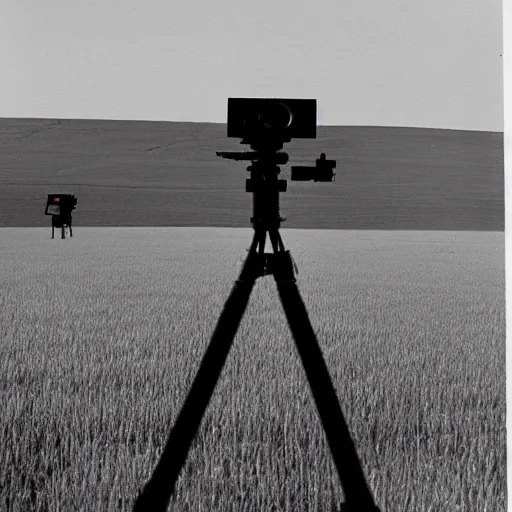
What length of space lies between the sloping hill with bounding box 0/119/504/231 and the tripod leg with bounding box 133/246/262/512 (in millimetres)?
29404

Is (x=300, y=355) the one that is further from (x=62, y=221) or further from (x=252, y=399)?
(x=62, y=221)

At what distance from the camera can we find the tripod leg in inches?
98.0

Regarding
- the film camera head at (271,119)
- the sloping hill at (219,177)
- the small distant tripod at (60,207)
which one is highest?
the sloping hill at (219,177)

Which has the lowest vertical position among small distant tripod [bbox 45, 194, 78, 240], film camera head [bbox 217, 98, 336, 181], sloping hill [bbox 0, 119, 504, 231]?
film camera head [bbox 217, 98, 336, 181]

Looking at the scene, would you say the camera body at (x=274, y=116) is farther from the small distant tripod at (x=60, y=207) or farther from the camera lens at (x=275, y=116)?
the small distant tripod at (x=60, y=207)

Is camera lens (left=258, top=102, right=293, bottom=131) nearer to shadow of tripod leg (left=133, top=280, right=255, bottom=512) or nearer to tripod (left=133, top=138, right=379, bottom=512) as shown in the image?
tripod (left=133, top=138, right=379, bottom=512)

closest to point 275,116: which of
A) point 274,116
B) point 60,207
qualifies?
point 274,116

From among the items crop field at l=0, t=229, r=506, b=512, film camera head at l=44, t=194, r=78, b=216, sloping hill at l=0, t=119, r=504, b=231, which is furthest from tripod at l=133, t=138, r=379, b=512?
sloping hill at l=0, t=119, r=504, b=231

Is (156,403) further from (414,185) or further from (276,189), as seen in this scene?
(414,185)

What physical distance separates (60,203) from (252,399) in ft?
68.3

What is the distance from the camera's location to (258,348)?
19.3ft

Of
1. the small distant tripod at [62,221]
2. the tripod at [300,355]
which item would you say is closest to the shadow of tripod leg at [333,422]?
the tripod at [300,355]

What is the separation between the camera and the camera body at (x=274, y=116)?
2.51 meters

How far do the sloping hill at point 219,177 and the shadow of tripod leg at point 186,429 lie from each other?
29.4 meters
